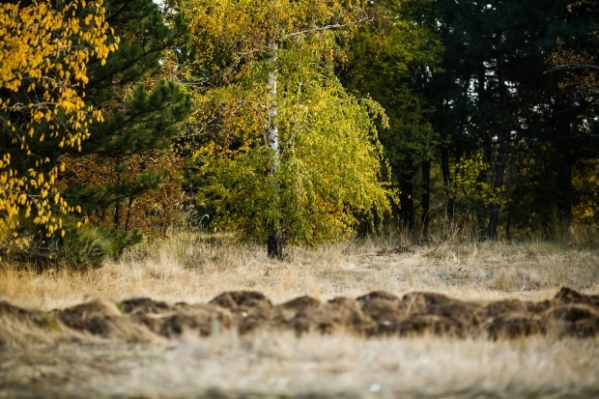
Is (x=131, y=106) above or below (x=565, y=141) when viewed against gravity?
above

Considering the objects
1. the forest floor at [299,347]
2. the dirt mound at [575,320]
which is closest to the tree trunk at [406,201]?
the forest floor at [299,347]

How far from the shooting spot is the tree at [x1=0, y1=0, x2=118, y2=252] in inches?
372

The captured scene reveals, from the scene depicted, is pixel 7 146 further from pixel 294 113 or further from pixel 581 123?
pixel 581 123

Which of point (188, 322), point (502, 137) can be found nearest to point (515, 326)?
point (188, 322)

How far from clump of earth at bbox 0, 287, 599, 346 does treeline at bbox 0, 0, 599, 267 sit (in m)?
2.94

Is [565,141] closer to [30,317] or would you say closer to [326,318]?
[326,318]

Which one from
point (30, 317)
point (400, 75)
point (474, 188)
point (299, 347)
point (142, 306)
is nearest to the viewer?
point (299, 347)

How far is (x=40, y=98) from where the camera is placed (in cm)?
1156

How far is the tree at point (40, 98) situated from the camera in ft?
31.0

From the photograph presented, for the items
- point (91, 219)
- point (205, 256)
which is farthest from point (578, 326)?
point (91, 219)

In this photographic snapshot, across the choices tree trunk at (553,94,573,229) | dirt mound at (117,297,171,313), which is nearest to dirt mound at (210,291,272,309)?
dirt mound at (117,297,171,313)

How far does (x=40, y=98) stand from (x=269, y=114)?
15.1 ft

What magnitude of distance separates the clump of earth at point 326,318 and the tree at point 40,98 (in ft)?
9.91

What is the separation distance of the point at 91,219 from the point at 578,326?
10.4m
